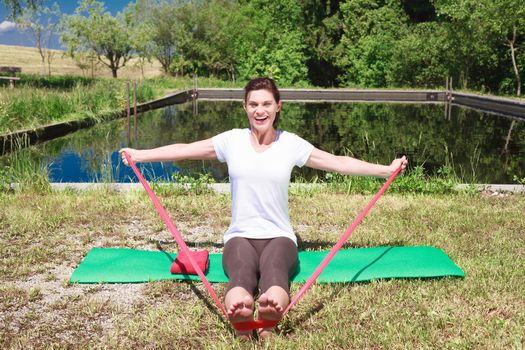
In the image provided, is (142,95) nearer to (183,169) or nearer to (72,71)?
(183,169)

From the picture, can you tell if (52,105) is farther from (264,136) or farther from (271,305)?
(271,305)

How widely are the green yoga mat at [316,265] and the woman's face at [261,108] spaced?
3.31 feet

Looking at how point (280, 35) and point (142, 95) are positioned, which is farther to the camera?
point (280, 35)

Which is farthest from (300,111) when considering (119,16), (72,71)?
(72,71)

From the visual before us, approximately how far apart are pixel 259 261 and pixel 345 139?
9400 millimetres

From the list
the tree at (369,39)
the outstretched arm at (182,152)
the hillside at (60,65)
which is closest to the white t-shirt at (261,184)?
the outstretched arm at (182,152)

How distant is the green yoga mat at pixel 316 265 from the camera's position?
11.1 feet

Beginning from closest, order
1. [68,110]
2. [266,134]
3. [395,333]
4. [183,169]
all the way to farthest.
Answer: [395,333] < [266,134] < [183,169] < [68,110]

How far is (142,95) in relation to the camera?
1917 cm

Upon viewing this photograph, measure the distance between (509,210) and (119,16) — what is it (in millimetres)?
32610

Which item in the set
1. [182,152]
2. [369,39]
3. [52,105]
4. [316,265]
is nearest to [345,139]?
[52,105]

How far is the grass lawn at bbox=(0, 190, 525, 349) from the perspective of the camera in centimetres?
267

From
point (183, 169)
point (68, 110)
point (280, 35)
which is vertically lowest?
point (183, 169)

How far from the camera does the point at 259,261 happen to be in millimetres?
3027
